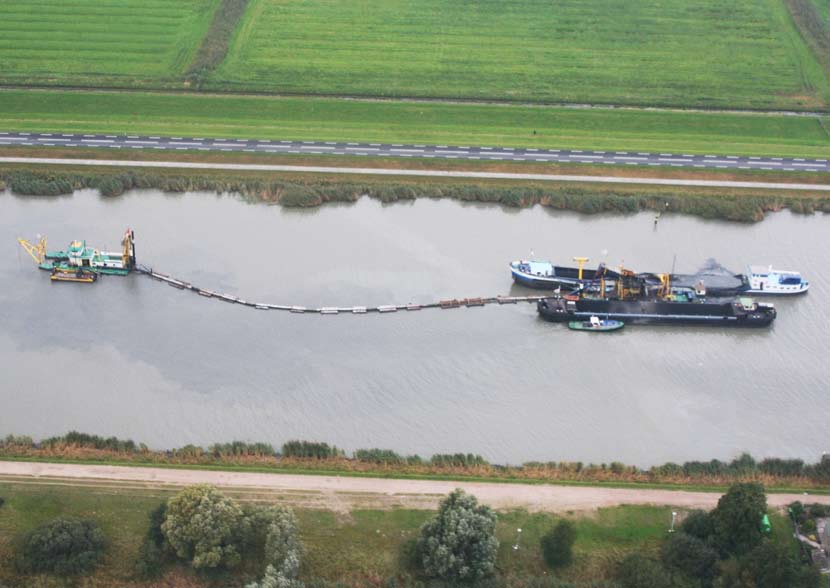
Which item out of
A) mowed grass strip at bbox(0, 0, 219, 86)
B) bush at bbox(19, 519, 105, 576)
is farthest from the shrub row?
mowed grass strip at bbox(0, 0, 219, 86)

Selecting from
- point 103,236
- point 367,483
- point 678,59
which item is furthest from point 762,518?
point 678,59

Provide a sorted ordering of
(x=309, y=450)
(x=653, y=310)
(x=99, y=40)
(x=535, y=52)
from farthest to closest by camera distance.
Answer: (x=99, y=40), (x=535, y=52), (x=653, y=310), (x=309, y=450)

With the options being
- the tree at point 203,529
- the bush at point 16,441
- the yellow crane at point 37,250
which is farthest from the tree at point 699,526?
the yellow crane at point 37,250

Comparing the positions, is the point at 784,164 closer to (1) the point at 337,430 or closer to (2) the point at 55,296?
(1) the point at 337,430

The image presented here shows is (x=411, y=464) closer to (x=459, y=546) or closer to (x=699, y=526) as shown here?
(x=459, y=546)

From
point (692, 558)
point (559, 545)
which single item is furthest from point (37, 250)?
point (692, 558)

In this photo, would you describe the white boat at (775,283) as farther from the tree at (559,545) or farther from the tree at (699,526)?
the tree at (559,545)

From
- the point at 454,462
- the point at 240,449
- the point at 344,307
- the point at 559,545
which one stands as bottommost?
the point at 559,545
